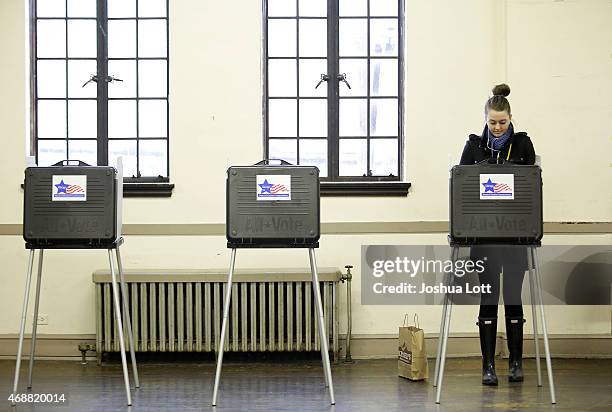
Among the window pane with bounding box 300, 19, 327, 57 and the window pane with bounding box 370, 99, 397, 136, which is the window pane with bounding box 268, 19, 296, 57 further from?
the window pane with bounding box 370, 99, 397, 136

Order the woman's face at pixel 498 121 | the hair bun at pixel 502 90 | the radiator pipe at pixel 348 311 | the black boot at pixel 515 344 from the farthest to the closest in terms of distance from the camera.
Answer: the radiator pipe at pixel 348 311, the hair bun at pixel 502 90, the black boot at pixel 515 344, the woman's face at pixel 498 121

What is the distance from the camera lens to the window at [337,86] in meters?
5.99

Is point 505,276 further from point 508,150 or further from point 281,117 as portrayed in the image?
point 281,117

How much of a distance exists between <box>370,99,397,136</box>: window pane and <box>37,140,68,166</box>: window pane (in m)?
2.11

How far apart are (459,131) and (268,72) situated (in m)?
1.34

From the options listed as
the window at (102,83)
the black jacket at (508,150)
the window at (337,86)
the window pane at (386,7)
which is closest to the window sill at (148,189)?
the window at (102,83)

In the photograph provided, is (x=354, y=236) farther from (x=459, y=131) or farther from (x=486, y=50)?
(x=486, y=50)

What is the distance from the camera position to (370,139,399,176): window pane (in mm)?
6020

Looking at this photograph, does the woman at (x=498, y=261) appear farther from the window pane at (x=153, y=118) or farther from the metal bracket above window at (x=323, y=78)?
the window pane at (x=153, y=118)

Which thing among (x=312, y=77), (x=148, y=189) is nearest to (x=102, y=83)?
(x=148, y=189)

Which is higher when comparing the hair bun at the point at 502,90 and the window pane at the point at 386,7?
the window pane at the point at 386,7

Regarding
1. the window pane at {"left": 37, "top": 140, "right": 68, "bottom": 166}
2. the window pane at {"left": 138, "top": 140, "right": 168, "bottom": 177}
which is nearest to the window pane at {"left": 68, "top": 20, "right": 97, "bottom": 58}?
the window pane at {"left": 37, "top": 140, "right": 68, "bottom": 166}

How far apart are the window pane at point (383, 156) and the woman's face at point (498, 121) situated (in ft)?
4.21

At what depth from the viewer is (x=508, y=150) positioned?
15.8 ft
